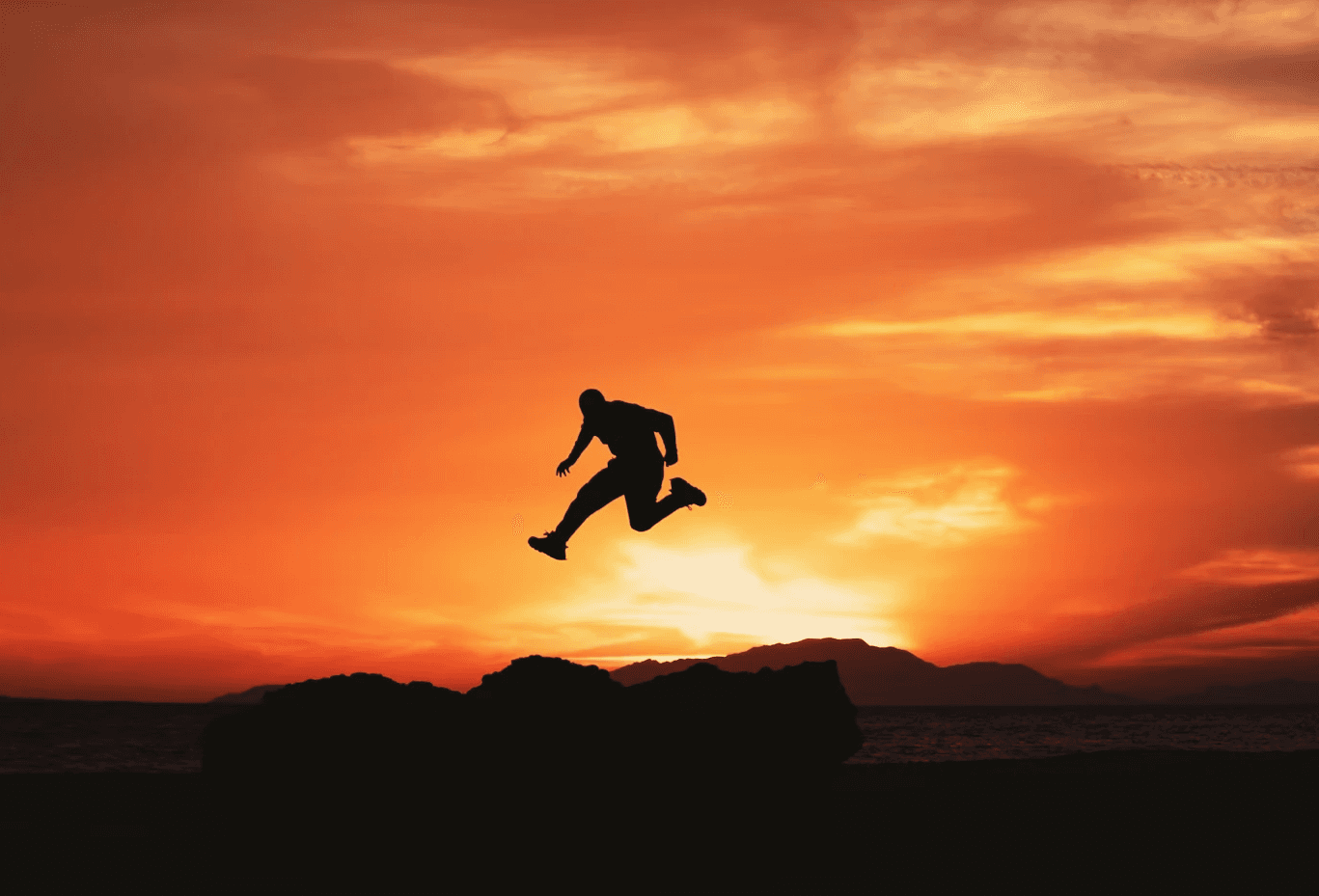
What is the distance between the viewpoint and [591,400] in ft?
54.8

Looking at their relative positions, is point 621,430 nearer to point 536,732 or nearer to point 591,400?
point 591,400

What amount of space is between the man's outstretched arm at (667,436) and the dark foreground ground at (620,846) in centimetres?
435

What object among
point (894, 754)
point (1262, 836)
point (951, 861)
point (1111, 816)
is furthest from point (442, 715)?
point (894, 754)

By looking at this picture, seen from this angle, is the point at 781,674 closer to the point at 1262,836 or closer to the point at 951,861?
the point at 951,861

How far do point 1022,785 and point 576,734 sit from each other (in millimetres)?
9272

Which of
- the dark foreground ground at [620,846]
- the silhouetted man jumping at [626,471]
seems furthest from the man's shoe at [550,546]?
the dark foreground ground at [620,846]

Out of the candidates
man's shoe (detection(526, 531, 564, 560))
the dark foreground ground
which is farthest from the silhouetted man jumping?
the dark foreground ground

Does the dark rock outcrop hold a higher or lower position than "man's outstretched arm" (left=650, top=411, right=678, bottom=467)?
lower

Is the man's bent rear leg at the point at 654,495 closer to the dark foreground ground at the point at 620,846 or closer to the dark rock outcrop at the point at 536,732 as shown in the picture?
the dark rock outcrop at the point at 536,732

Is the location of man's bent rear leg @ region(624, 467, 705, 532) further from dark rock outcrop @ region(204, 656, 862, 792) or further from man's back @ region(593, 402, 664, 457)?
dark rock outcrop @ region(204, 656, 862, 792)

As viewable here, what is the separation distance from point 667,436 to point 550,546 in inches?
83.8

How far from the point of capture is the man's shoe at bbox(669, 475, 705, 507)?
55.8 feet

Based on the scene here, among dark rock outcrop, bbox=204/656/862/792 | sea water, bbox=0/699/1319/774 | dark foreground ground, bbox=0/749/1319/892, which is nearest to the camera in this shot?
dark foreground ground, bbox=0/749/1319/892

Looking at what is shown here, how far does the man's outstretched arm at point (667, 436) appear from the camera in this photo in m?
17.2
